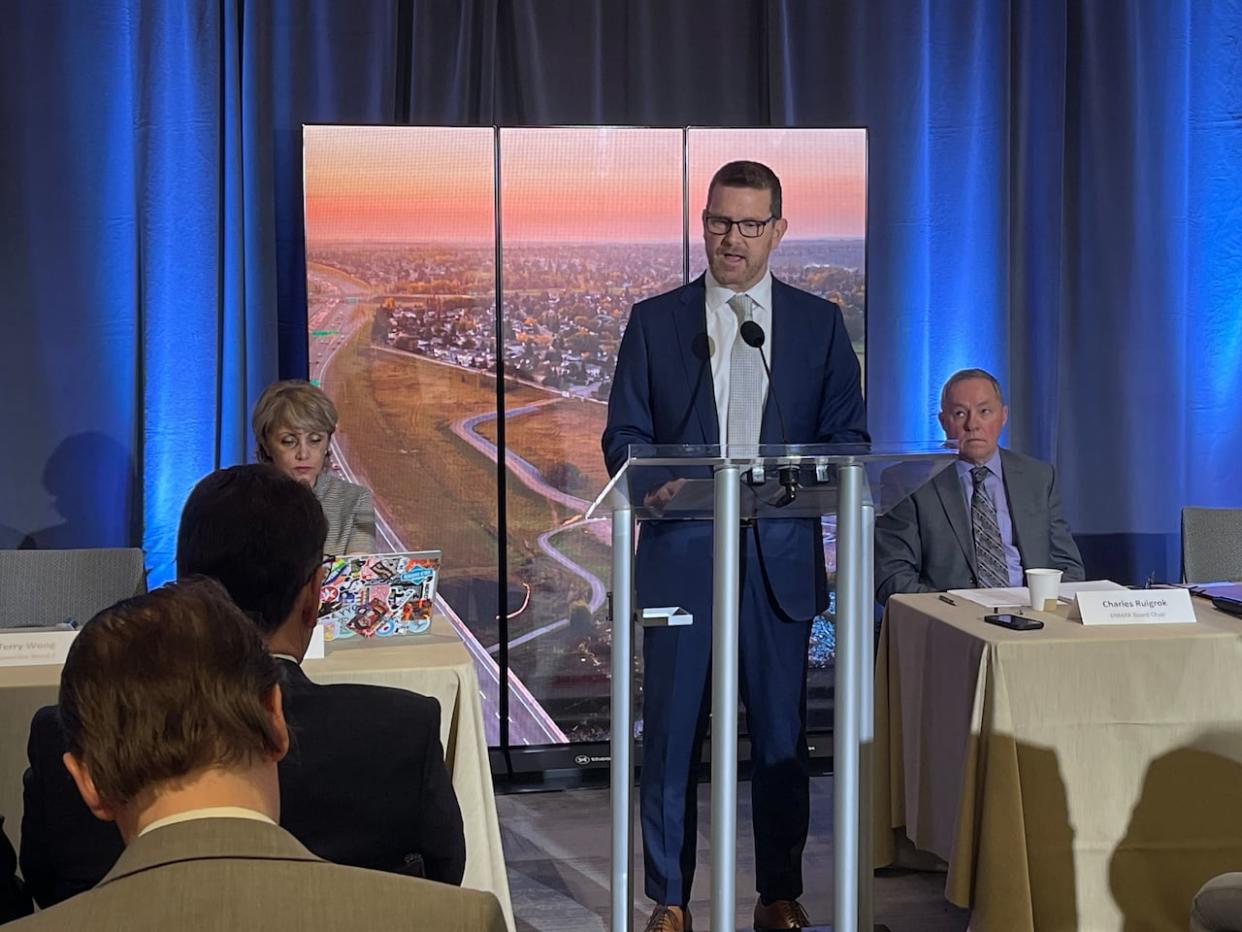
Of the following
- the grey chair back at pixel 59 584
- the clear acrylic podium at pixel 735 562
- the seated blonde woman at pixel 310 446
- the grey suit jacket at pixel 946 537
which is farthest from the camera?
the grey suit jacket at pixel 946 537

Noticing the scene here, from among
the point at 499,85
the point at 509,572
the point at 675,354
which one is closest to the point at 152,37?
the point at 499,85

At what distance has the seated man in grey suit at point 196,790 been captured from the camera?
2.79ft

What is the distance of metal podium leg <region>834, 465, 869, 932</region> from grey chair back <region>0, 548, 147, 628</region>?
2.12m

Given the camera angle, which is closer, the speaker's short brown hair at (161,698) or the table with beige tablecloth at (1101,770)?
the speaker's short brown hair at (161,698)

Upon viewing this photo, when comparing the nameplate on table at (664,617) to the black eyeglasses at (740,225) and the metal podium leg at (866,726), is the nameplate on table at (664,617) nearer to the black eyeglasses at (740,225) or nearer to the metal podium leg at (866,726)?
the metal podium leg at (866,726)

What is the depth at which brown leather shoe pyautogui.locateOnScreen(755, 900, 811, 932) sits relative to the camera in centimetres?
288

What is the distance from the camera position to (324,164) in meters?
4.16

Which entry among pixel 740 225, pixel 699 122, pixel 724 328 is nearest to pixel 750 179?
pixel 740 225

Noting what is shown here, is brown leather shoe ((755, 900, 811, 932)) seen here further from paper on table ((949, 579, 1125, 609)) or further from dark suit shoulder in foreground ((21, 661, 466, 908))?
dark suit shoulder in foreground ((21, 661, 466, 908))

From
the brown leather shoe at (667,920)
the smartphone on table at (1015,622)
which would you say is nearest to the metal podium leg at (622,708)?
the brown leather shoe at (667,920)

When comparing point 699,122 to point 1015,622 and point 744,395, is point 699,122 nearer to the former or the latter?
point 744,395

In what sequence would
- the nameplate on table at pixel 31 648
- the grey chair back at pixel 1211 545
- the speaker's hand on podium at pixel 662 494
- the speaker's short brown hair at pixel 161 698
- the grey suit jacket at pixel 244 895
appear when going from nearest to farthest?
the grey suit jacket at pixel 244 895 < the speaker's short brown hair at pixel 161 698 < the speaker's hand on podium at pixel 662 494 < the nameplate on table at pixel 31 648 < the grey chair back at pixel 1211 545

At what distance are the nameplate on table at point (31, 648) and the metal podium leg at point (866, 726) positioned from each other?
1416 mm

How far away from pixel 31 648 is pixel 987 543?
2502mm
